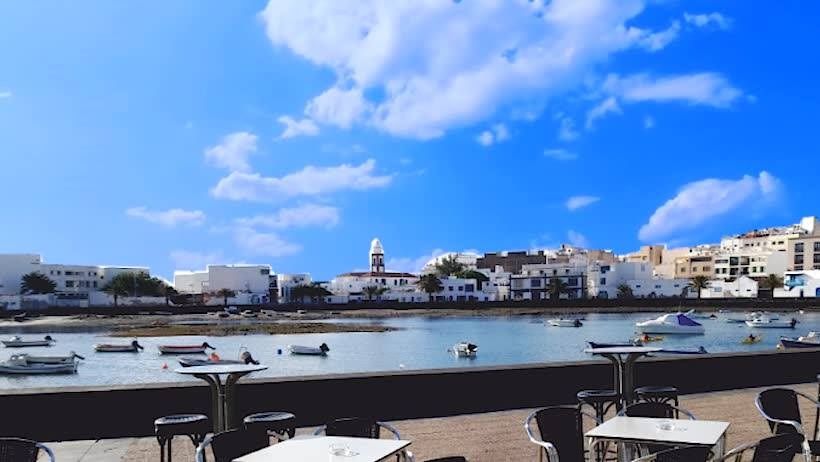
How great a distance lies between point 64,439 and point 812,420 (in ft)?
28.6

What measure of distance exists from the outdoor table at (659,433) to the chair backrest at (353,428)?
146cm

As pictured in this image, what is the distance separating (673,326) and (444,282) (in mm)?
69538

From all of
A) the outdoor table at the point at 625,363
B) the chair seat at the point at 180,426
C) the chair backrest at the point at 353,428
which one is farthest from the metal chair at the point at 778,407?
the chair seat at the point at 180,426

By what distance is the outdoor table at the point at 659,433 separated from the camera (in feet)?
15.3

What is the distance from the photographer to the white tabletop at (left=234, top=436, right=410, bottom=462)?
424 cm

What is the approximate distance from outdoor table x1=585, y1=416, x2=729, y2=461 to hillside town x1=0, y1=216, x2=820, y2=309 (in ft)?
379

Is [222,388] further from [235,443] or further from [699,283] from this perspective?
[699,283]

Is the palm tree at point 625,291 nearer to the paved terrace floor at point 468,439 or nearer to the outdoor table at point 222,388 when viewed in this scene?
the paved terrace floor at point 468,439

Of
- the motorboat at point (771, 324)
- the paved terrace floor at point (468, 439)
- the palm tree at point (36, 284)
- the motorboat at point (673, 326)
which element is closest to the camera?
the paved terrace floor at point (468, 439)

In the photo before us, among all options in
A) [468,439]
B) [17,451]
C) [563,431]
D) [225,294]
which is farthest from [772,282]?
[17,451]

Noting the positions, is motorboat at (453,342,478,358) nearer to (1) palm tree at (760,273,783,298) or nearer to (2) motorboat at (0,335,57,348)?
(2) motorboat at (0,335,57,348)

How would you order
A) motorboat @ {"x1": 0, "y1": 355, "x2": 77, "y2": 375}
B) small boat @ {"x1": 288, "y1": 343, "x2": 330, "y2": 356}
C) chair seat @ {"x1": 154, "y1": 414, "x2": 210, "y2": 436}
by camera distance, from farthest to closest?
small boat @ {"x1": 288, "y1": 343, "x2": 330, "y2": 356}, motorboat @ {"x1": 0, "y1": 355, "x2": 77, "y2": 375}, chair seat @ {"x1": 154, "y1": 414, "x2": 210, "y2": 436}

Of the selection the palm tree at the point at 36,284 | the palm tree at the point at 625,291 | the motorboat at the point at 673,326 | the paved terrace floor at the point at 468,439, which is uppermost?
the palm tree at the point at 36,284


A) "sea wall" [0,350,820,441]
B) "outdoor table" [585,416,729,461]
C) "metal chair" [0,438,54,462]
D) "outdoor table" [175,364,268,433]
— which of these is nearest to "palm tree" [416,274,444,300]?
"sea wall" [0,350,820,441]
